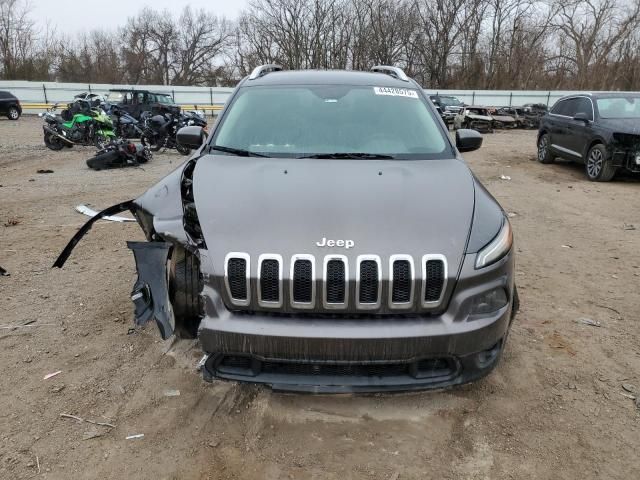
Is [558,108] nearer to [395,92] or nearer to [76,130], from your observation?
[395,92]

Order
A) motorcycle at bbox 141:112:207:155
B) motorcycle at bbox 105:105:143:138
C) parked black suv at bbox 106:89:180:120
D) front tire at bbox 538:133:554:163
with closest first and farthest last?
front tire at bbox 538:133:554:163
motorcycle at bbox 141:112:207:155
motorcycle at bbox 105:105:143:138
parked black suv at bbox 106:89:180:120

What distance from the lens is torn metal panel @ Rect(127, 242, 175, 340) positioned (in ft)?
8.26

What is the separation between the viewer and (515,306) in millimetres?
2680

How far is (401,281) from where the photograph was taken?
2.13m

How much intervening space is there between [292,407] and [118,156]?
10190mm

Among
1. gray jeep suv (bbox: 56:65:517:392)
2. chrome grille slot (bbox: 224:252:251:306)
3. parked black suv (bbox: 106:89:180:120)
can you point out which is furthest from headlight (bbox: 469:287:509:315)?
parked black suv (bbox: 106:89:180:120)

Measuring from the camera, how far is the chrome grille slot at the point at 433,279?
7.10 ft

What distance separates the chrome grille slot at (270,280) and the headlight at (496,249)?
36.5 inches

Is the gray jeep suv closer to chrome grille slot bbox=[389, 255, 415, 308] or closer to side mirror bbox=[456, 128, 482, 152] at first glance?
chrome grille slot bbox=[389, 255, 415, 308]

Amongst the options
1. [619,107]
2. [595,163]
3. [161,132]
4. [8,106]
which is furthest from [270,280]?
[8,106]

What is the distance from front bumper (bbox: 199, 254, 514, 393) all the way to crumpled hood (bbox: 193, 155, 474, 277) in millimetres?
231

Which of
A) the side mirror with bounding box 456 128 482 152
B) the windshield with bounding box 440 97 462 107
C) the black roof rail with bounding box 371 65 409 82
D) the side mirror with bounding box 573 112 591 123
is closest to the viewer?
the side mirror with bounding box 456 128 482 152

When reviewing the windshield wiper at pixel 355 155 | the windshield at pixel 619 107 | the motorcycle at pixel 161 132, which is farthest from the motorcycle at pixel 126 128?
the windshield wiper at pixel 355 155

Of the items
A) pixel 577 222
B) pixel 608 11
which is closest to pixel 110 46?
pixel 608 11
